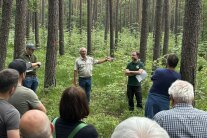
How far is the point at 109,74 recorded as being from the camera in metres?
18.4

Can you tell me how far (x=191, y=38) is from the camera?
734 cm

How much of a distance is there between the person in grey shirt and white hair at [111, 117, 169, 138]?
2.07 meters

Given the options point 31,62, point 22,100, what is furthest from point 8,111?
point 31,62

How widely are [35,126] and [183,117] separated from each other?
198cm

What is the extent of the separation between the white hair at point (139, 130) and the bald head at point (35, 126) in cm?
80

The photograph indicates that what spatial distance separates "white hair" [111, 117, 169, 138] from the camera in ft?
7.90

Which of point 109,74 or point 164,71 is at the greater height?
point 164,71

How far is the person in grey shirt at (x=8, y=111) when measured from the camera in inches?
169

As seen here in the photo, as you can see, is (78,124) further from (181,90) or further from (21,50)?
(21,50)

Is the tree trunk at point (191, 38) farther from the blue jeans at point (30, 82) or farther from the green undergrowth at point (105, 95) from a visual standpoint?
the blue jeans at point (30, 82)

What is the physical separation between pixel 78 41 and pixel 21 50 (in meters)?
21.8

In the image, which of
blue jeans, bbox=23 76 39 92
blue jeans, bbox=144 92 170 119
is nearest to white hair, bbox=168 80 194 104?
blue jeans, bbox=144 92 170 119

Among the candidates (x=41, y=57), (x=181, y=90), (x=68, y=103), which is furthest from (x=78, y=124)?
(x=41, y=57)

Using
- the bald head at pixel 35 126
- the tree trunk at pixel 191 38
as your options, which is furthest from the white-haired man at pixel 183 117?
the tree trunk at pixel 191 38
